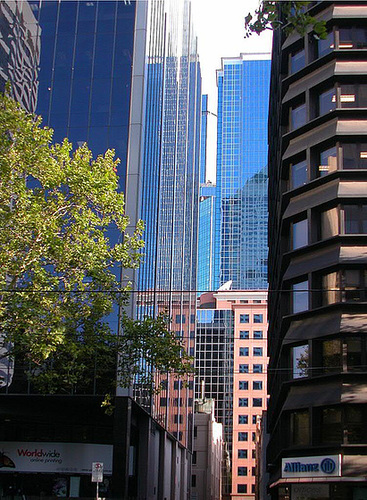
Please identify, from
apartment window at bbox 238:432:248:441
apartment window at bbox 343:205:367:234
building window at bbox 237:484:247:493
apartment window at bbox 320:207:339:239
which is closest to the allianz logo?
apartment window at bbox 320:207:339:239

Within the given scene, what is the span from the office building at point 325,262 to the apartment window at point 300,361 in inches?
1.8

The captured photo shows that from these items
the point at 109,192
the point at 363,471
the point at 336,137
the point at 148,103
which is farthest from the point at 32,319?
the point at 148,103

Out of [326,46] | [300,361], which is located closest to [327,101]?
[326,46]

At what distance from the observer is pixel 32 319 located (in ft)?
84.2

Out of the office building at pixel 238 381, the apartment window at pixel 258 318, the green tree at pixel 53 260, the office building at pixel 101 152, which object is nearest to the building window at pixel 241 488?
the office building at pixel 238 381

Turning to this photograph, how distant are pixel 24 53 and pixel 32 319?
30195mm

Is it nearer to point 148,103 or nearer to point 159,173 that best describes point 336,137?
point 148,103

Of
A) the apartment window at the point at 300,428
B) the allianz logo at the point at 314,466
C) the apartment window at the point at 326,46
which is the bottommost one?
the allianz logo at the point at 314,466

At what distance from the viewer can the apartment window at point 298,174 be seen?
119 feet

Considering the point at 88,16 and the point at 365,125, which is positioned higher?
the point at 88,16

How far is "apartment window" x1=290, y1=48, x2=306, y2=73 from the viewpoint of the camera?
3809 centimetres

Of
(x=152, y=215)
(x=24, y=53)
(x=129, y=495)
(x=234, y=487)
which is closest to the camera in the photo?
(x=129, y=495)

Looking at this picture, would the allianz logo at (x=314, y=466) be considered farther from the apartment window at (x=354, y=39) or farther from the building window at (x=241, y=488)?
the building window at (x=241, y=488)

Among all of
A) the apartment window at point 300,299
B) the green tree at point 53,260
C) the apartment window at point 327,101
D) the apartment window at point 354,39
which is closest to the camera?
the green tree at point 53,260
